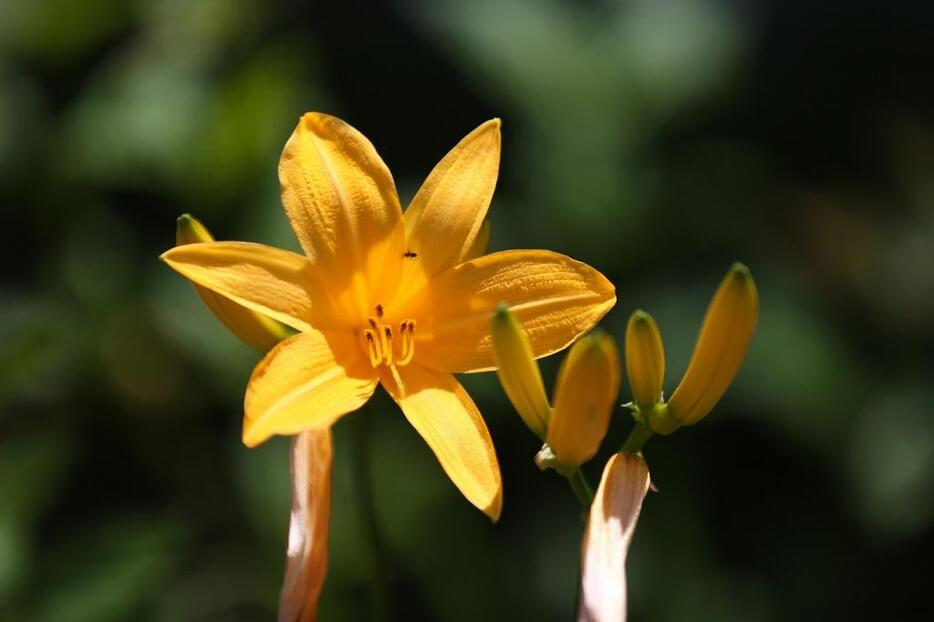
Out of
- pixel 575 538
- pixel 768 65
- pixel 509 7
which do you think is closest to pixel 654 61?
pixel 509 7

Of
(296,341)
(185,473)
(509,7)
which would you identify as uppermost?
(509,7)

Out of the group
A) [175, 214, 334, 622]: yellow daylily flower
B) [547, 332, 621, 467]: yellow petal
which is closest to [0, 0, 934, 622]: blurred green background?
[175, 214, 334, 622]: yellow daylily flower

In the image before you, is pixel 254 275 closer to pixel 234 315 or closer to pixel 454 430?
pixel 234 315

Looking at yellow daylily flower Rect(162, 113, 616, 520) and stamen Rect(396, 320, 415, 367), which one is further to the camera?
stamen Rect(396, 320, 415, 367)

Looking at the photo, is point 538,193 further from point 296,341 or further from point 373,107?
point 296,341

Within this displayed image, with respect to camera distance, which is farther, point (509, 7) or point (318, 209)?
point (509, 7)

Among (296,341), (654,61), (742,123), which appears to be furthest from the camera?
(742,123)

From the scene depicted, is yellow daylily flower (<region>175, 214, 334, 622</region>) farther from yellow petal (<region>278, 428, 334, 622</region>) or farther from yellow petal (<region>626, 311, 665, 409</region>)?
yellow petal (<region>626, 311, 665, 409</region>)
